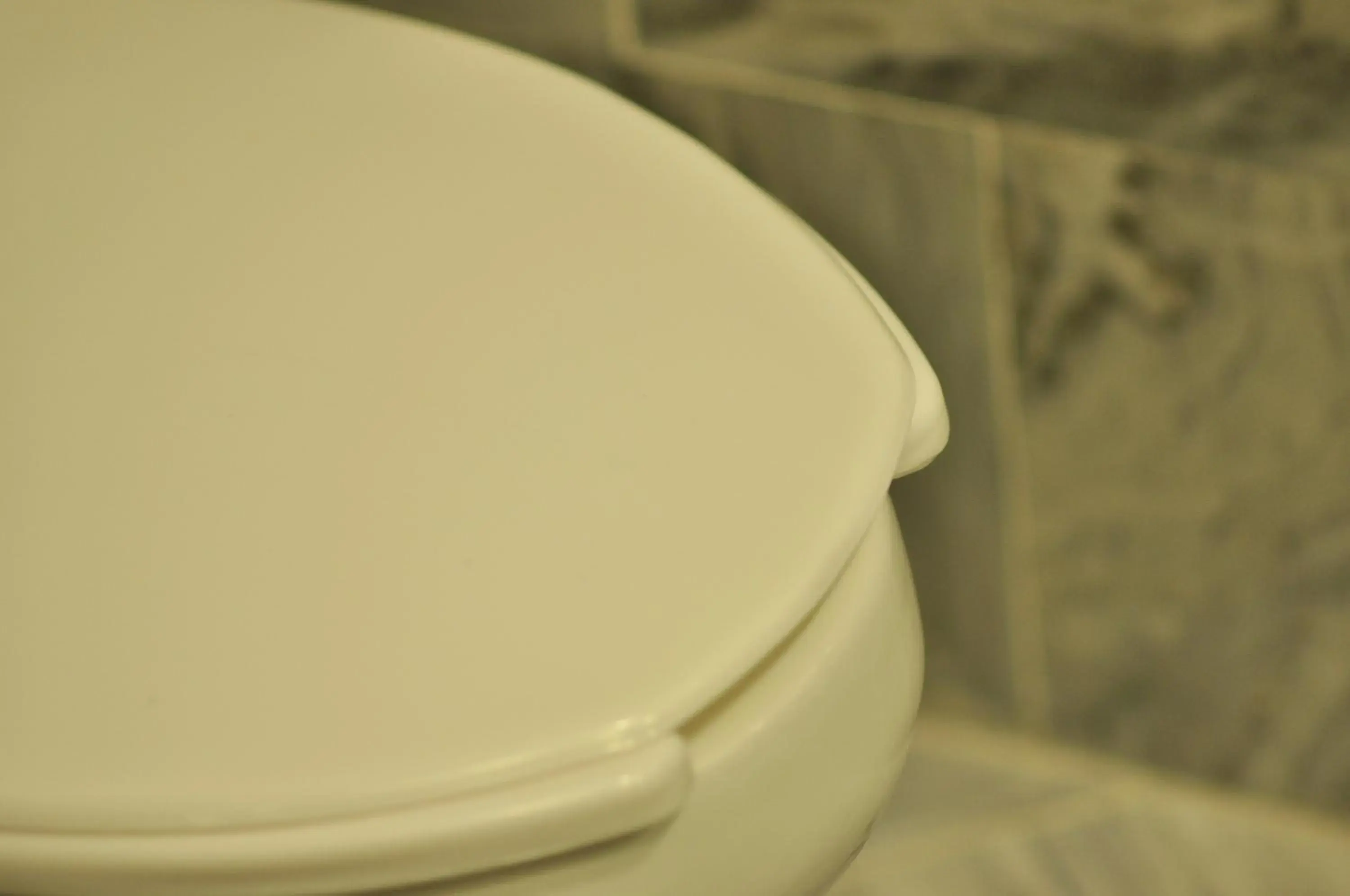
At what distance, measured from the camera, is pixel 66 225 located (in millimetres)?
508

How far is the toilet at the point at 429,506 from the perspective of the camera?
0.38 metres

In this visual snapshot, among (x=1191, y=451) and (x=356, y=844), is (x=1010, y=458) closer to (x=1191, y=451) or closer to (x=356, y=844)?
(x=1191, y=451)

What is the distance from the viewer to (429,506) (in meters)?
0.43

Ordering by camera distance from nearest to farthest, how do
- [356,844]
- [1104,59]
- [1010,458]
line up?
1. [356,844]
2. [1104,59]
3. [1010,458]

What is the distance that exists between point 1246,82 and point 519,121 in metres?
0.28

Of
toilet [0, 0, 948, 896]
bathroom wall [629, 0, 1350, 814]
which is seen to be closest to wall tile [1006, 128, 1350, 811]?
bathroom wall [629, 0, 1350, 814]

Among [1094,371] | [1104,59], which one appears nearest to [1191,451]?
[1094,371]

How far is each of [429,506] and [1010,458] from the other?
1.42 ft

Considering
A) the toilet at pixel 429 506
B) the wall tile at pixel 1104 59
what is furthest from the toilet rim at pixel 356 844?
the wall tile at pixel 1104 59

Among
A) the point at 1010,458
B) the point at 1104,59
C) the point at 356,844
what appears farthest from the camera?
the point at 1010,458

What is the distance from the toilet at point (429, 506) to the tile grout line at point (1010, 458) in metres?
0.21

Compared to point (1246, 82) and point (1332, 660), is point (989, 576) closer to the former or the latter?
point (1332, 660)

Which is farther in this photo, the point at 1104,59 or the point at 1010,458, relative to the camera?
the point at 1010,458

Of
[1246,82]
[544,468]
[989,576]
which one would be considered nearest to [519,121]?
[544,468]
